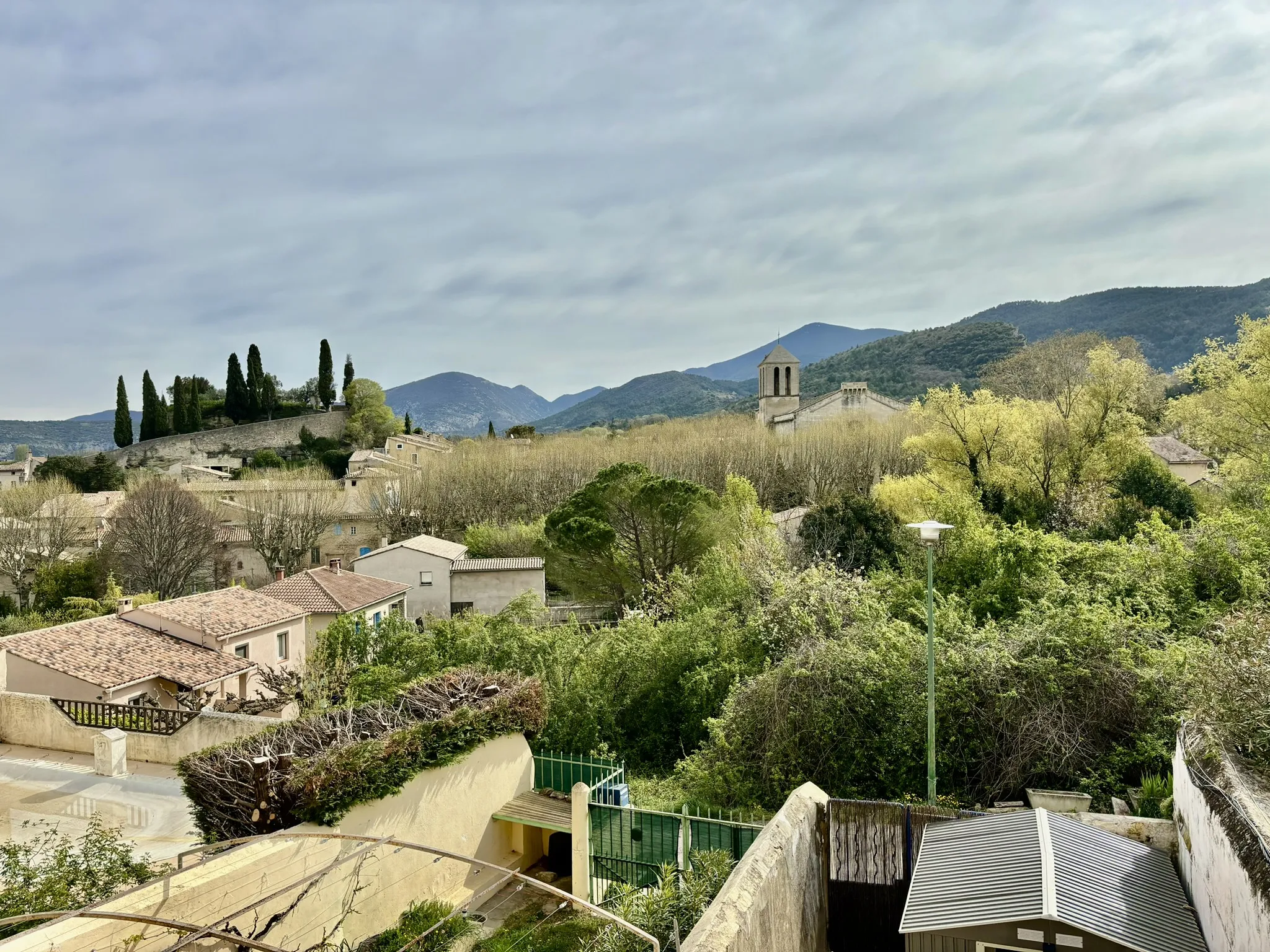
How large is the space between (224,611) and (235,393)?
58.5 m

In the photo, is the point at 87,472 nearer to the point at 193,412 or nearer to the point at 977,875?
the point at 193,412

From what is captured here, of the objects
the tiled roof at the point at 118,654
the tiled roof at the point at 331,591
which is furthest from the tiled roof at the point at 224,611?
the tiled roof at the point at 331,591

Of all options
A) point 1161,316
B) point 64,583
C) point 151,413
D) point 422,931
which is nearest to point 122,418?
point 151,413

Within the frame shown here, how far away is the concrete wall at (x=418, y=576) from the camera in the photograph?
33219mm

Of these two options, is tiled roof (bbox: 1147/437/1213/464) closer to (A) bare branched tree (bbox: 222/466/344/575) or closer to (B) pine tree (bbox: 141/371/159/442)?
(A) bare branched tree (bbox: 222/466/344/575)

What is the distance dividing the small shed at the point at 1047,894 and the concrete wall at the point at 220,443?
74.0 m

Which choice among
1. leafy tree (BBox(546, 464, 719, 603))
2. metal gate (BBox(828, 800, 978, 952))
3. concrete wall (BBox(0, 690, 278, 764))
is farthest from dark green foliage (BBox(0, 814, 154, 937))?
leafy tree (BBox(546, 464, 719, 603))

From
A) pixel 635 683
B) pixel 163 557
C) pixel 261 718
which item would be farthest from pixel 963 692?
pixel 163 557

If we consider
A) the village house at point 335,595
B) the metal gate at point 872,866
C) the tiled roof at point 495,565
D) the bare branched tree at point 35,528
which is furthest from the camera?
the bare branched tree at point 35,528

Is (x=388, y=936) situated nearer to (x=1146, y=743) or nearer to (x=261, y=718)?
(x=261, y=718)

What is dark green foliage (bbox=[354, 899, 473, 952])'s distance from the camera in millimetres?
9102

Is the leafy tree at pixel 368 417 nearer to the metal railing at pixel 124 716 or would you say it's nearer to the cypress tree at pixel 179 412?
the cypress tree at pixel 179 412

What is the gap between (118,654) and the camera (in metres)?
20.0

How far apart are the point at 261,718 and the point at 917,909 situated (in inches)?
526
